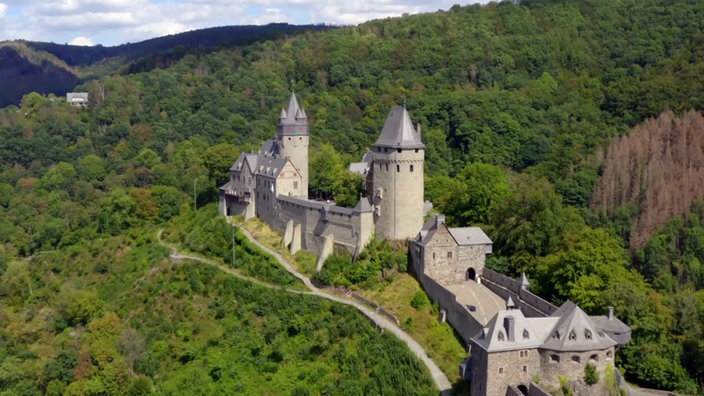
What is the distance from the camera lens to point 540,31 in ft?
457

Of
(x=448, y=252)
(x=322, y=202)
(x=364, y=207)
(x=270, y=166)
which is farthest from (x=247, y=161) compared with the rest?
(x=448, y=252)

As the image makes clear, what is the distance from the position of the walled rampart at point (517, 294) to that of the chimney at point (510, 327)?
5.17m

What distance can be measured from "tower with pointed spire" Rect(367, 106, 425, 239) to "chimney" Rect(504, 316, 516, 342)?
50.7 feet

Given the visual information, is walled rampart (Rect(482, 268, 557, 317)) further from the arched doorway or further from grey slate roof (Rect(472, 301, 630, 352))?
grey slate roof (Rect(472, 301, 630, 352))

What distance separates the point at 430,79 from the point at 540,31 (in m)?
31.0

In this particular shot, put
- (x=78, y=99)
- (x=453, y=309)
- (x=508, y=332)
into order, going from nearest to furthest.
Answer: (x=508, y=332) < (x=453, y=309) < (x=78, y=99)

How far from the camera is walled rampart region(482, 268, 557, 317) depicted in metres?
42.1

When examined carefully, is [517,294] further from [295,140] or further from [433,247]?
[295,140]

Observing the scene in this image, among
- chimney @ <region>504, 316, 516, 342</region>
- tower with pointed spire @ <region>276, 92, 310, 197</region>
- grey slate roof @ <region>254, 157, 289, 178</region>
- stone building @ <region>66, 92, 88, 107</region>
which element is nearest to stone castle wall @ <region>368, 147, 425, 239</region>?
grey slate roof @ <region>254, 157, 289, 178</region>

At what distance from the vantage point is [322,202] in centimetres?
5966

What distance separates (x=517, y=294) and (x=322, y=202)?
19.7m

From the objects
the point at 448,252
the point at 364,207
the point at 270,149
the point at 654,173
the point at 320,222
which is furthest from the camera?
the point at 654,173

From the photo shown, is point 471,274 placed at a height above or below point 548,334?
below

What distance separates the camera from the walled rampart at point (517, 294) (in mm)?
42088
